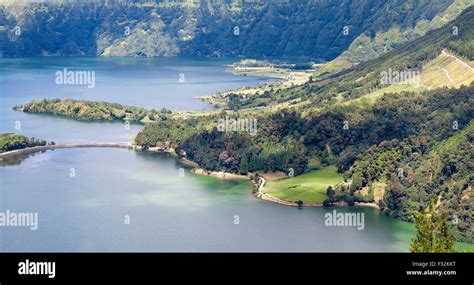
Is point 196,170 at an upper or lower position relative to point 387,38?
lower

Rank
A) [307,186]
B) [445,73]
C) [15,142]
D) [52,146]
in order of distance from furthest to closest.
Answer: [445,73] → [52,146] → [15,142] → [307,186]

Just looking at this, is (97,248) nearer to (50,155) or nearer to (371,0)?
(50,155)

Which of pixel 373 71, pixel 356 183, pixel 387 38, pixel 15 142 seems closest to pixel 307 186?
pixel 356 183
